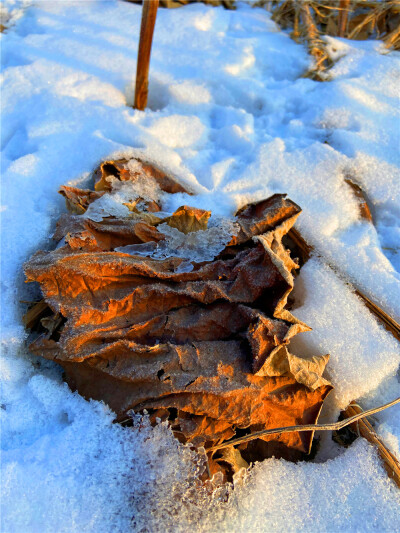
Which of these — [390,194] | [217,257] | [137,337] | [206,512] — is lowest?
[206,512]

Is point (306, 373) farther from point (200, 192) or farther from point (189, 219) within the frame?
point (200, 192)

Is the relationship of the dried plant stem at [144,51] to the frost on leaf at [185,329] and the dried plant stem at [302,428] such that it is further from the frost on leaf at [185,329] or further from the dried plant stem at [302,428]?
the dried plant stem at [302,428]

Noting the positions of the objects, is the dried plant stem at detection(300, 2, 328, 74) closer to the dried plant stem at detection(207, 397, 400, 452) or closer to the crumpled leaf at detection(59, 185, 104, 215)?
the crumpled leaf at detection(59, 185, 104, 215)

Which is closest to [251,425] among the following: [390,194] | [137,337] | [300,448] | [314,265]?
[300,448]

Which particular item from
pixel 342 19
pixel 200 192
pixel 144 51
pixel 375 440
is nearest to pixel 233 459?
pixel 375 440

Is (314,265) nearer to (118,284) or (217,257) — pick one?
(217,257)

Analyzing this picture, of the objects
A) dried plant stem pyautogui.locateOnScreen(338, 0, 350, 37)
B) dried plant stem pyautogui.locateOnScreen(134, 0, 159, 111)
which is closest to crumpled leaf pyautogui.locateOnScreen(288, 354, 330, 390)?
dried plant stem pyautogui.locateOnScreen(134, 0, 159, 111)
